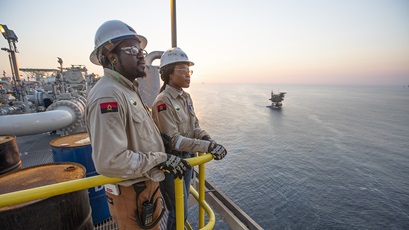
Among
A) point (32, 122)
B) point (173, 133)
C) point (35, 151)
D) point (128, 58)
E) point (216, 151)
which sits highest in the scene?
point (128, 58)

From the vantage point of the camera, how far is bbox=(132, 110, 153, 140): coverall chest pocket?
1.78 metres

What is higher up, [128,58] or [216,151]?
[128,58]

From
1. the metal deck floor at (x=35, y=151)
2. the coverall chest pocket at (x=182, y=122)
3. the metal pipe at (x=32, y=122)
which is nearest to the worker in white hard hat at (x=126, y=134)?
the coverall chest pocket at (x=182, y=122)

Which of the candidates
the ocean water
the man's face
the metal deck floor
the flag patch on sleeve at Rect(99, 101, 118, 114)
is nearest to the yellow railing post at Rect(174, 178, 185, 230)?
the flag patch on sleeve at Rect(99, 101, 118, 114)

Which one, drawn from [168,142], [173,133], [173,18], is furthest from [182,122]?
[173,18]

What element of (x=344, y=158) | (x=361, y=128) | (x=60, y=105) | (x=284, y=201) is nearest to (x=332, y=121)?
(x=361, y=128)

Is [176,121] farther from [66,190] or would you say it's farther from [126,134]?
[66,190]

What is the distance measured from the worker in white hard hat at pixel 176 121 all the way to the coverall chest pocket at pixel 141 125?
65 cm

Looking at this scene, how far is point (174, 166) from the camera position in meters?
1.81

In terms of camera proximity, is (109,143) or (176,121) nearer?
(109,143)

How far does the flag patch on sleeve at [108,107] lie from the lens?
1513mm

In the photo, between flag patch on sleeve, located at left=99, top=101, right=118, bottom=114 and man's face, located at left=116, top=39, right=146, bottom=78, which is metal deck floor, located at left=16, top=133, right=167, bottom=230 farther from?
flag patch on sleeve, located at left=99, top=101, right=118, bottom=114

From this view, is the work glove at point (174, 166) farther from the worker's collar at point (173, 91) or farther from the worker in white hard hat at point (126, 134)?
the worker's collar at point (173, 91)

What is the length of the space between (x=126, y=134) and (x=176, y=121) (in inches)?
41.4
